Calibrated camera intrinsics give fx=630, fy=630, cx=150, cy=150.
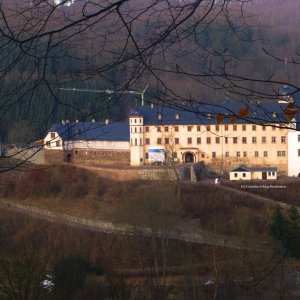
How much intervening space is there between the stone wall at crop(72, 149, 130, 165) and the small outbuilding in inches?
111

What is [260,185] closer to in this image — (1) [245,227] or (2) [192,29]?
(1) [245,227]

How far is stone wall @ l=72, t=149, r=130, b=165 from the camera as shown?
15.7 meters

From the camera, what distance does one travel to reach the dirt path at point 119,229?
1008cm

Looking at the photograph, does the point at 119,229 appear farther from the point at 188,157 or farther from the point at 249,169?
the point at 188,157

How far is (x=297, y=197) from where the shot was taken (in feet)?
42.4

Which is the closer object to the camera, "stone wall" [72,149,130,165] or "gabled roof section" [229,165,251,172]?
"gabled roof section" [229,165,251,172]

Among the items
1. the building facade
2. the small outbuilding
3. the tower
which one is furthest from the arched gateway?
the small outbuilding

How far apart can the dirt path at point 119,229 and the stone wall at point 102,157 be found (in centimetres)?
267

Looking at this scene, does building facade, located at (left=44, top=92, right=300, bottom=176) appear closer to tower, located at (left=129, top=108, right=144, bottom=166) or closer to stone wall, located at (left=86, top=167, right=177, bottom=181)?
tower, located at (left=129, top=108, right=144, bottom=166)

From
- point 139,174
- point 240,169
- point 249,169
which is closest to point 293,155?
point 249,169

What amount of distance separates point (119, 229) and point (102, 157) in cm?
471

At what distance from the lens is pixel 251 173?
47.5 ft

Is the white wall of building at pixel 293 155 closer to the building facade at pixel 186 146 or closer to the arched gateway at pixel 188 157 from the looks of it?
the building facade at pixel 186 146

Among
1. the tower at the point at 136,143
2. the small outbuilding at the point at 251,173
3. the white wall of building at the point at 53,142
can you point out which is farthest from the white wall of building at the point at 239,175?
the white wall of building at the point at 53,142
